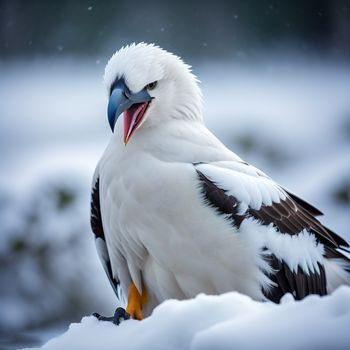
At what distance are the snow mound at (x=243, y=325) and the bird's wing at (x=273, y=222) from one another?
1.89 feet

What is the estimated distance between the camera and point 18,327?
4672 mm

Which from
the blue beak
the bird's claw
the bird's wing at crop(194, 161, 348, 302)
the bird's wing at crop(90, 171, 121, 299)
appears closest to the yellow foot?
the bird's wing at crop(90, 171, 121, 299)

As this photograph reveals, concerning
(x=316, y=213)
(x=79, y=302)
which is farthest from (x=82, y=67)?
(x=316, y=213)

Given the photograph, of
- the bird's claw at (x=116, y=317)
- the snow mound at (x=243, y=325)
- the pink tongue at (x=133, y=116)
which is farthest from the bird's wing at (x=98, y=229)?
the snow mound at (x=243, y=325)

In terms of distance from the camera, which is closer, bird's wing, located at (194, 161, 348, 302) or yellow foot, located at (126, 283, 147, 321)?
bird's wing, located at (194, 161, 348, 302)

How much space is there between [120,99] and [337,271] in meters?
0.89

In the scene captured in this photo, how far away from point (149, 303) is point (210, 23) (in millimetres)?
4722

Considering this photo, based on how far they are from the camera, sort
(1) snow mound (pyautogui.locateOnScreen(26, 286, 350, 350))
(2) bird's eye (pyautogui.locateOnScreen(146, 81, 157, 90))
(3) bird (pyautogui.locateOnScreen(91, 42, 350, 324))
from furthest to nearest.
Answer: (2) bird's eye (pyautogui.locateOnScreen(146, 81, 157, 90))
(3) bird (pyautogui.locateOnScreen(91, 42, 350, 324))
(1) snow mound (pyautogui.locateOnScreen(26, 286, 350, 350))

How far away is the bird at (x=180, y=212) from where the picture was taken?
2.13 metres

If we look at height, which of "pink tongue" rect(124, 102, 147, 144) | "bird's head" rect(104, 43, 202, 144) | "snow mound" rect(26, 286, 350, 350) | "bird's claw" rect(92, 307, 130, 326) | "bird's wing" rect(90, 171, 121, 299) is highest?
"bird's head" rect(104, 43, 202, 144)

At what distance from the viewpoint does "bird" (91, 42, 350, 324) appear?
2.13 m

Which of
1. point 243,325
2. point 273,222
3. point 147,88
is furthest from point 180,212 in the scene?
point 243,325

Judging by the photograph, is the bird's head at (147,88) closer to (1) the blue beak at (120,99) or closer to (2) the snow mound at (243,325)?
(1) the blue beak at (120,99)

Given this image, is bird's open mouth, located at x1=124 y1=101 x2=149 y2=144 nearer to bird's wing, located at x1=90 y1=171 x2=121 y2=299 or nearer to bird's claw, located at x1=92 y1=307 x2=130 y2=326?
bird's wing, located at x1=90 y1=171 x2=121 y2=299
